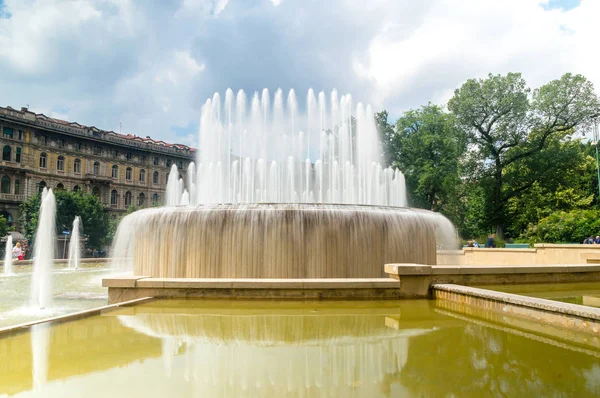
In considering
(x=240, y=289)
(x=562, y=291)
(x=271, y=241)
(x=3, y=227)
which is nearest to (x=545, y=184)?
(x=562, y=291)

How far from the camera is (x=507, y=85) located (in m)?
35.9

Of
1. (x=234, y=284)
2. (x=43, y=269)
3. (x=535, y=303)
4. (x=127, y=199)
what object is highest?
(x=127, y=199)

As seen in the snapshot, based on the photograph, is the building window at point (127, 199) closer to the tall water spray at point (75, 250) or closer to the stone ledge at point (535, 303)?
the tall water spray at point (75, 250)

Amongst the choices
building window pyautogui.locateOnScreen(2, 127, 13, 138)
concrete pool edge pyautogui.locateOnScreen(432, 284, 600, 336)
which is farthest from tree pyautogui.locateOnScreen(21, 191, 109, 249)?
concrete pool edge pyautogui.locateOnScreen(432, 284, 600, 336)

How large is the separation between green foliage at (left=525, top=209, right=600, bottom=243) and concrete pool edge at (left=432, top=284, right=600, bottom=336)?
20.5 meters

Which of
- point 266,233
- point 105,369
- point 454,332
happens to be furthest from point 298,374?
point 266,233

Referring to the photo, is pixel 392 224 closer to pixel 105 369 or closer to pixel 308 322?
pixel 308 322

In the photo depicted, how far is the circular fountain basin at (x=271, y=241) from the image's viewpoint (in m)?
10.1

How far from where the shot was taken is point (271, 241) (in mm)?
10148

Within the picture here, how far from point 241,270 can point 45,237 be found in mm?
5704

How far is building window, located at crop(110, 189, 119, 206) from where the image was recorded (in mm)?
62344

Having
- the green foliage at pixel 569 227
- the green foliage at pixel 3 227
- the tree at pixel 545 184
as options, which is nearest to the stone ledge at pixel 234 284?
the green foliage at pixel 569 227

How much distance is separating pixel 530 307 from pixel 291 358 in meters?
4.21

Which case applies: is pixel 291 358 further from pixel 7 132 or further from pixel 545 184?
pixel 7 132
